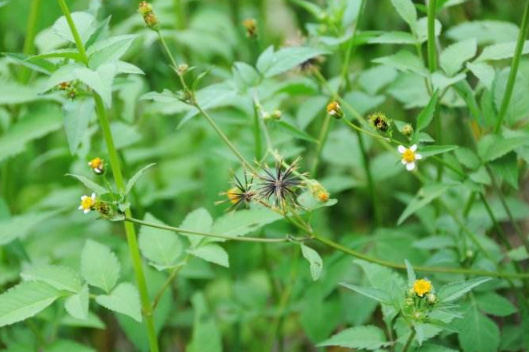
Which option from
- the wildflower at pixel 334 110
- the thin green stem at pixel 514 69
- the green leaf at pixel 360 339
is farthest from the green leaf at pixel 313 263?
the thin green stem at pixel 514 69

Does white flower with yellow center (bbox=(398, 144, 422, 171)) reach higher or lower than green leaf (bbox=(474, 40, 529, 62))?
lower

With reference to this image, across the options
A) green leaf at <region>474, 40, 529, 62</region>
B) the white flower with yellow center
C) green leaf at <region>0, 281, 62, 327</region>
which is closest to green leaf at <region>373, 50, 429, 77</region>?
green leaf at <region>474, 40, 529, 62</region>

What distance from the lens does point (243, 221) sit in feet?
4.52

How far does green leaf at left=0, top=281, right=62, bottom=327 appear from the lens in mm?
1231

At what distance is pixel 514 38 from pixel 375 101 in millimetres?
392

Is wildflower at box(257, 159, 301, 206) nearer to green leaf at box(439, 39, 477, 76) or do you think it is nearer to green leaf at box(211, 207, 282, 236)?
green leaf at box(211, 207, 282, 236)

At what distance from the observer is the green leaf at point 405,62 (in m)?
1.36

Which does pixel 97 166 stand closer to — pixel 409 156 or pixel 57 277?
pixel 57 277

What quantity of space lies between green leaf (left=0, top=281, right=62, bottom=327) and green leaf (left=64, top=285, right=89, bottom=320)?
0.03 metres

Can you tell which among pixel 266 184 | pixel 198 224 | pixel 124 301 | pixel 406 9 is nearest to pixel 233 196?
pixel 266 184

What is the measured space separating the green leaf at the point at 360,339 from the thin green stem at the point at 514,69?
1.61ft

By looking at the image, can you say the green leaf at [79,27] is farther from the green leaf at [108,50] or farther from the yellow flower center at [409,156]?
the yellow flower center at [409,156]

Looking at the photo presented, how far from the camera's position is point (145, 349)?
167 cm

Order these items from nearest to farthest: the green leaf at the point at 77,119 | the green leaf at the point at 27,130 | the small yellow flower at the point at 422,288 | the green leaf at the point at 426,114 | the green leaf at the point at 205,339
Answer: the small yellow flower at the point at 422,288, the green leaf at the point at 426,114, the green leaf at the point at 77,119, the green leaf at the point at 205,339, the green leaf at the point at 27,130
